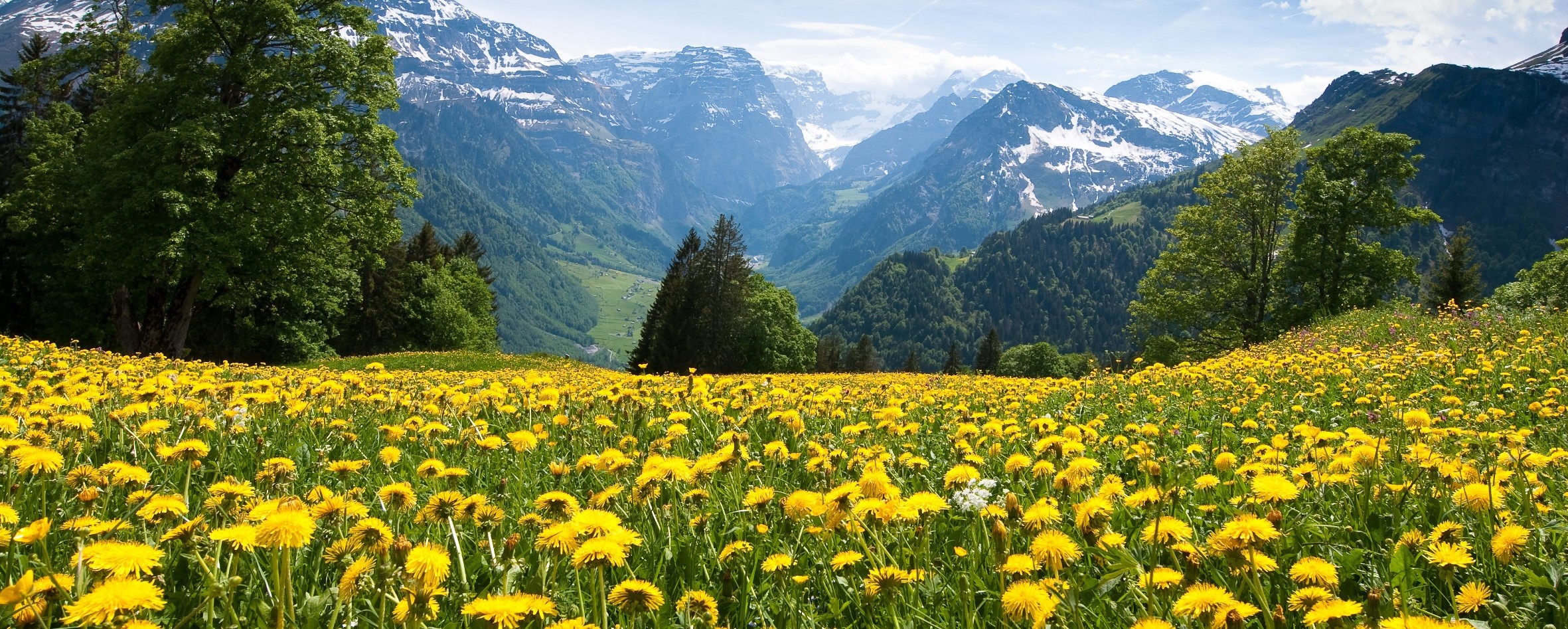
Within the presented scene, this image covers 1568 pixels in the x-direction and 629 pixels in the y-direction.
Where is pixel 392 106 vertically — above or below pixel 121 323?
above

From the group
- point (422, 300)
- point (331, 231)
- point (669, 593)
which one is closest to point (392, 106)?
point (331, 231)

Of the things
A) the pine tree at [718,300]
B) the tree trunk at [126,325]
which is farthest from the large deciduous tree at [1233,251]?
the tree trunk at [126,325]

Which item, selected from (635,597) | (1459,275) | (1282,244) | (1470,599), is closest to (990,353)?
(1459,275)

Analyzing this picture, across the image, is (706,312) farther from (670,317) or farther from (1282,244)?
(1282,244)

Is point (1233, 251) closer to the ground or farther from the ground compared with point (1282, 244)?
closer to the ground

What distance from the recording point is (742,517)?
329 centimetres

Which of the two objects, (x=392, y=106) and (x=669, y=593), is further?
(x=392, y=106)

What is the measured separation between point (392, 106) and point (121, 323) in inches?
430

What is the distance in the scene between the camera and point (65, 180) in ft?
75.8

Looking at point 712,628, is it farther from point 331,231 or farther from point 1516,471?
point 331,231

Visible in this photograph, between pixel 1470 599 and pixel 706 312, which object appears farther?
pixel 706 312

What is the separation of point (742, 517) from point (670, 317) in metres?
52.9

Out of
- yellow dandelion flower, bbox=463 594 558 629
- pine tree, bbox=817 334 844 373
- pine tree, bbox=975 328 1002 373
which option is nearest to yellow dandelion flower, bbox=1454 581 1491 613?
yellow dandelion flower, bbox=463 594 558 629

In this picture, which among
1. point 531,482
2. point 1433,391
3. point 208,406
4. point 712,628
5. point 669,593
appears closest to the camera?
point 712,628
